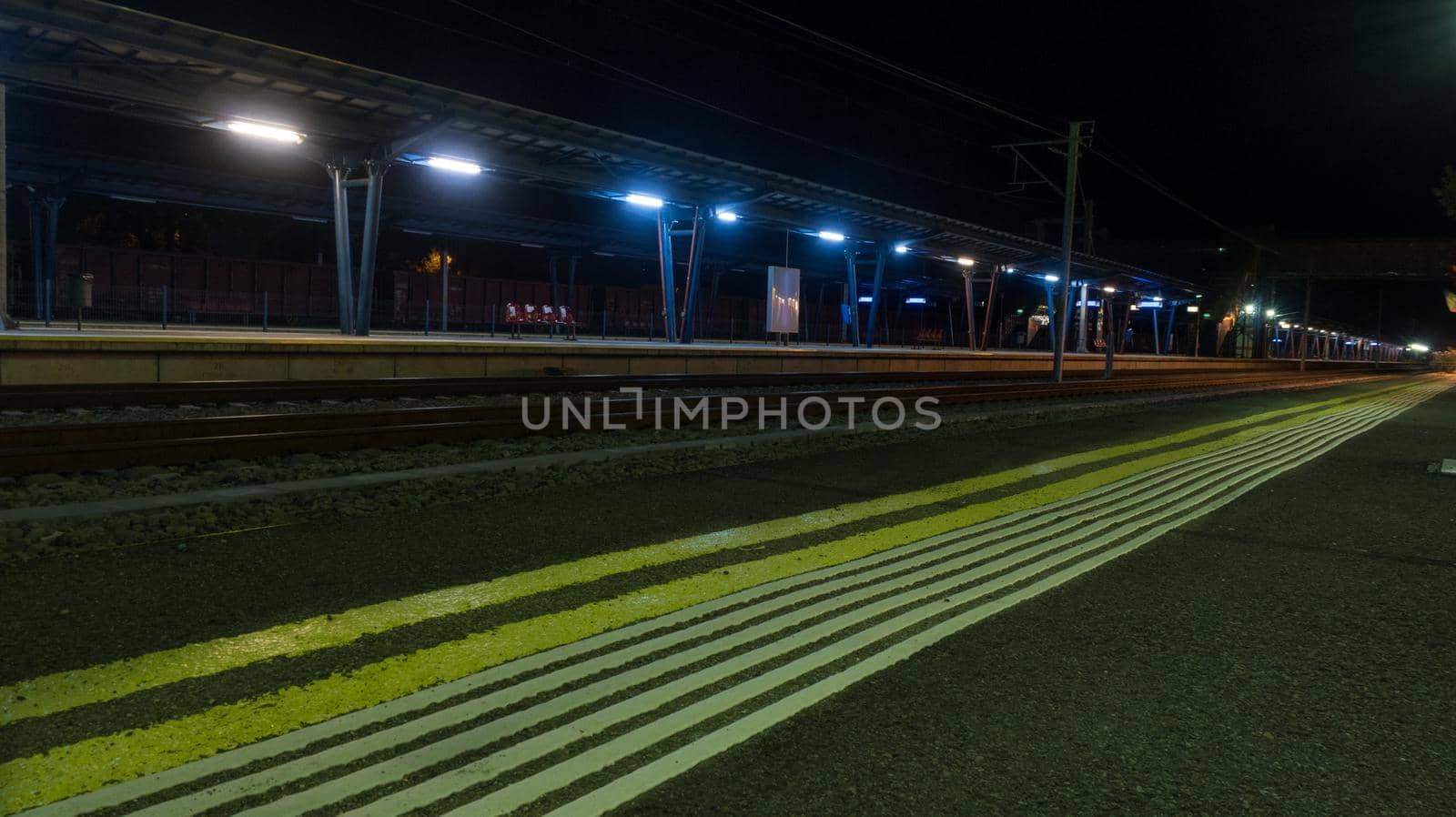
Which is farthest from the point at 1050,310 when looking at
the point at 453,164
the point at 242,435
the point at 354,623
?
the point at 354,623

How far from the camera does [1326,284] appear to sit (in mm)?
92750

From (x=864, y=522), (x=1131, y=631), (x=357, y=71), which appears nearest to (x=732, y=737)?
(x=1131, y=631)

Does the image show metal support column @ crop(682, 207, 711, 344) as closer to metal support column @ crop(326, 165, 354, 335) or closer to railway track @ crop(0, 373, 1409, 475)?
metal support column @ crop(326, 165, 354, 335)

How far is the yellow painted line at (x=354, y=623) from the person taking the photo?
12.3 feet

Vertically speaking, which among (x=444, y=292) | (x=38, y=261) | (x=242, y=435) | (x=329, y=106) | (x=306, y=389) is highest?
(x=329, y=106)

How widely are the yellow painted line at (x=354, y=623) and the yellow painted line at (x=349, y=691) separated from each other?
0.43 metres

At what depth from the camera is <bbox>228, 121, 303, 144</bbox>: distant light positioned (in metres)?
19.7

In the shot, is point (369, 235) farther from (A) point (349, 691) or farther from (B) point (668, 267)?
(A) point (349, 691)

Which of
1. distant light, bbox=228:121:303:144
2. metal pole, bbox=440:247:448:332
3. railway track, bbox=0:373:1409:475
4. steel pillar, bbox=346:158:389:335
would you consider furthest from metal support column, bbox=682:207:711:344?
railway track, bbox=0:373:1409:475

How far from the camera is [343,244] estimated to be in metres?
22.8

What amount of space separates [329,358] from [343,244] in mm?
5510

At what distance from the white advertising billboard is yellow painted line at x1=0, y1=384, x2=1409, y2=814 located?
2399 cm

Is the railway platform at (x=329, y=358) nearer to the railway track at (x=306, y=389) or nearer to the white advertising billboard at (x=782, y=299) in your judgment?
the railway track at (x=306, y=389)

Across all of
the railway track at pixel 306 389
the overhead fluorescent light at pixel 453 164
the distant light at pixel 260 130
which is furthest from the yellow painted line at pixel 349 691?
the overhead fluorescent light at pixel 453 164
